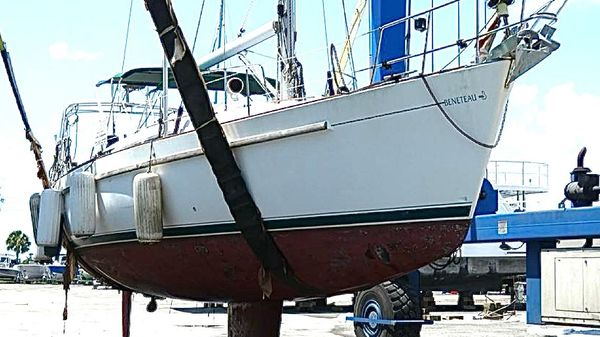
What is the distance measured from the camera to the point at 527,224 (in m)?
8.62

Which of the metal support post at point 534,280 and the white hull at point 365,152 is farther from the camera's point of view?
the metal support post at point 534,280

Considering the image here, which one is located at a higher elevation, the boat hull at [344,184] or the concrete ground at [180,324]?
the boat hull at [344,184]

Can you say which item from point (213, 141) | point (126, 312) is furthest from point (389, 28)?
point (126, 312)

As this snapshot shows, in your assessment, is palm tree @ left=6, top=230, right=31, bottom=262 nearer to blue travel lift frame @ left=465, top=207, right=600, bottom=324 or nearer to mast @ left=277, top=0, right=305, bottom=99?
blue travel lift frame @ left=465, top=207, right=600, bottom=324

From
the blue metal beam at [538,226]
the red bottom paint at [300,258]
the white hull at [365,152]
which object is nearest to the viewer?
the white hull at [365,152]

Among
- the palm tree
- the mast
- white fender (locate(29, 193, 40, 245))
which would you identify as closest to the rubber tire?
the mast

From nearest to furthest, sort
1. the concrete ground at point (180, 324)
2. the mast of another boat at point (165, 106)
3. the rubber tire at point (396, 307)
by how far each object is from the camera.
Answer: the mast of another boat at point (165, 106) → the rubber tire at point (396, 307) → the concrete ground at point (180, 324)

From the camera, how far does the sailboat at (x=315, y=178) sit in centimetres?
541

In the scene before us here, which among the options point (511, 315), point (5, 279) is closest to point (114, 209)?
point (511, 315)

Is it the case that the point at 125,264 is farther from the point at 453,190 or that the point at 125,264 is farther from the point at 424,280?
the point at 424,280

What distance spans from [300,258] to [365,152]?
1.00m

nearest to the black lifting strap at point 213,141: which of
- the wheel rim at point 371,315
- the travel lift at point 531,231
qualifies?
the travel lift at point 531,231

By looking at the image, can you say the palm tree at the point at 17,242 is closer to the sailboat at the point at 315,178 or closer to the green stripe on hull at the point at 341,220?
the sailboat at the point at 315,178

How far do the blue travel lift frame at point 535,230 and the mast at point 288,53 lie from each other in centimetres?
272
